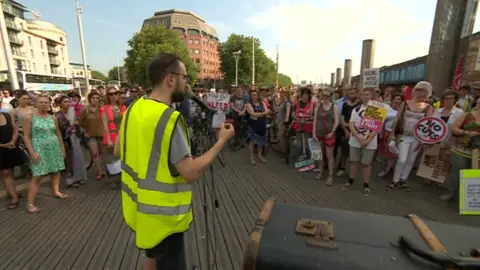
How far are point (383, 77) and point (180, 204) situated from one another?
758 inches

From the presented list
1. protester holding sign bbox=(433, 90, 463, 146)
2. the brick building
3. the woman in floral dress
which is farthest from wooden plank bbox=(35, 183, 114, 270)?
the brick building

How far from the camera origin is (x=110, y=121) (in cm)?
456

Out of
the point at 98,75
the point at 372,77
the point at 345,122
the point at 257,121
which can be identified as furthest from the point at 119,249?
the point at 98,75

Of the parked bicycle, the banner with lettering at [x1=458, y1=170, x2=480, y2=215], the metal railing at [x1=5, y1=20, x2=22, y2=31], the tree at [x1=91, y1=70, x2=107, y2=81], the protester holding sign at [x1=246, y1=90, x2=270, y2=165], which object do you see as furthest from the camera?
the tree at [x1=91, y1=70, x2=107, y2=81]

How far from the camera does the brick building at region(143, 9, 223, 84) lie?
84938 mm

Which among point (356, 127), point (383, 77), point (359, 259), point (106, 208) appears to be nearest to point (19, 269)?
point (106, 208)

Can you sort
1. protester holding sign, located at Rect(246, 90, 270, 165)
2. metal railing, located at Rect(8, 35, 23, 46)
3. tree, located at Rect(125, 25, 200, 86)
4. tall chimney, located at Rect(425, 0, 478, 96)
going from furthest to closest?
metal railing, located at Rect(8, 35, 23, 46)
tree, located at Rect(125, 25, 200, 86)
tall chimney, located at Rect(425, 0, 478, 96)
protester holding sign, located at Rect(246, 90, 270, 165)

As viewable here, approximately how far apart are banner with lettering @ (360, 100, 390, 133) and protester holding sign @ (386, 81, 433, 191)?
1.63 feet

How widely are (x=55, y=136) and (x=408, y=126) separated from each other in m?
5.83

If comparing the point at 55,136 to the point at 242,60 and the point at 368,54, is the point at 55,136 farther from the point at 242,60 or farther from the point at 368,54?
the point at 242,60

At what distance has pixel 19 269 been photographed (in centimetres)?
255

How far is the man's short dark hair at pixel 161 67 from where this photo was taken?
55.9 inches

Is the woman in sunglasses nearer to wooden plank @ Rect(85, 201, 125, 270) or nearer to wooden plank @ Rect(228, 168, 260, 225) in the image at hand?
wooden plank @ Rect(85, 201, 125, 270)

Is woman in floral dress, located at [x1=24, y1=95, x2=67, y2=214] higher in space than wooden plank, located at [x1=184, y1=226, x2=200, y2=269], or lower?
higher
